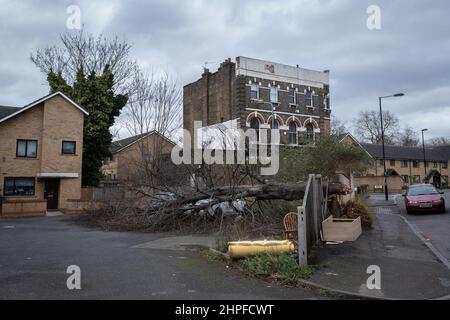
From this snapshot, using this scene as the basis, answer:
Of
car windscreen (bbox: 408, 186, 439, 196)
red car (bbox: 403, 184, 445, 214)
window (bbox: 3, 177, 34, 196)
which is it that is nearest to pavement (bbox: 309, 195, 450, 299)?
red car (bbox: 403, 184, 445, 214)

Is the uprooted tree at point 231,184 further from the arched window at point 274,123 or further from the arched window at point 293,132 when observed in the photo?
the arched window at point 293,132

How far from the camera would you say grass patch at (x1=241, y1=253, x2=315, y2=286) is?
7.40m

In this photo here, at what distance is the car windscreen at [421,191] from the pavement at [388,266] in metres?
7.70

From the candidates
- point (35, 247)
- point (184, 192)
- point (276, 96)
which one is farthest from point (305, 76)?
point (35, 247)

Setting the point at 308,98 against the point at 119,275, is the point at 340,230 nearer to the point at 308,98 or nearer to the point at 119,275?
the point at 119,275

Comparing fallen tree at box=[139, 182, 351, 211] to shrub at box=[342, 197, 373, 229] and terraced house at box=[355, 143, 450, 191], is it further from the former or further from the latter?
terraced house at box=[355, 143, 450, 191]

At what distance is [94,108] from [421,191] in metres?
23.6

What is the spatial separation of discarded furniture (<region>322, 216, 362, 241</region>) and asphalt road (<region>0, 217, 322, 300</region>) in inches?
160

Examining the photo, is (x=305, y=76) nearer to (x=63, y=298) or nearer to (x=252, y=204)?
(x=252, y=204)

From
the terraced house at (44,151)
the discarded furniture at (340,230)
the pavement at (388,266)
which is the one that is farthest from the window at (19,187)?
the pavement at (388,266)

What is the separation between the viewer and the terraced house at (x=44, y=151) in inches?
1045

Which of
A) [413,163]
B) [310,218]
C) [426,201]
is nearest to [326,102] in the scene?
[426,201]

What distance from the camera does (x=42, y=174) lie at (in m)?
27.1

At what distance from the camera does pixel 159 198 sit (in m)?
16.1
